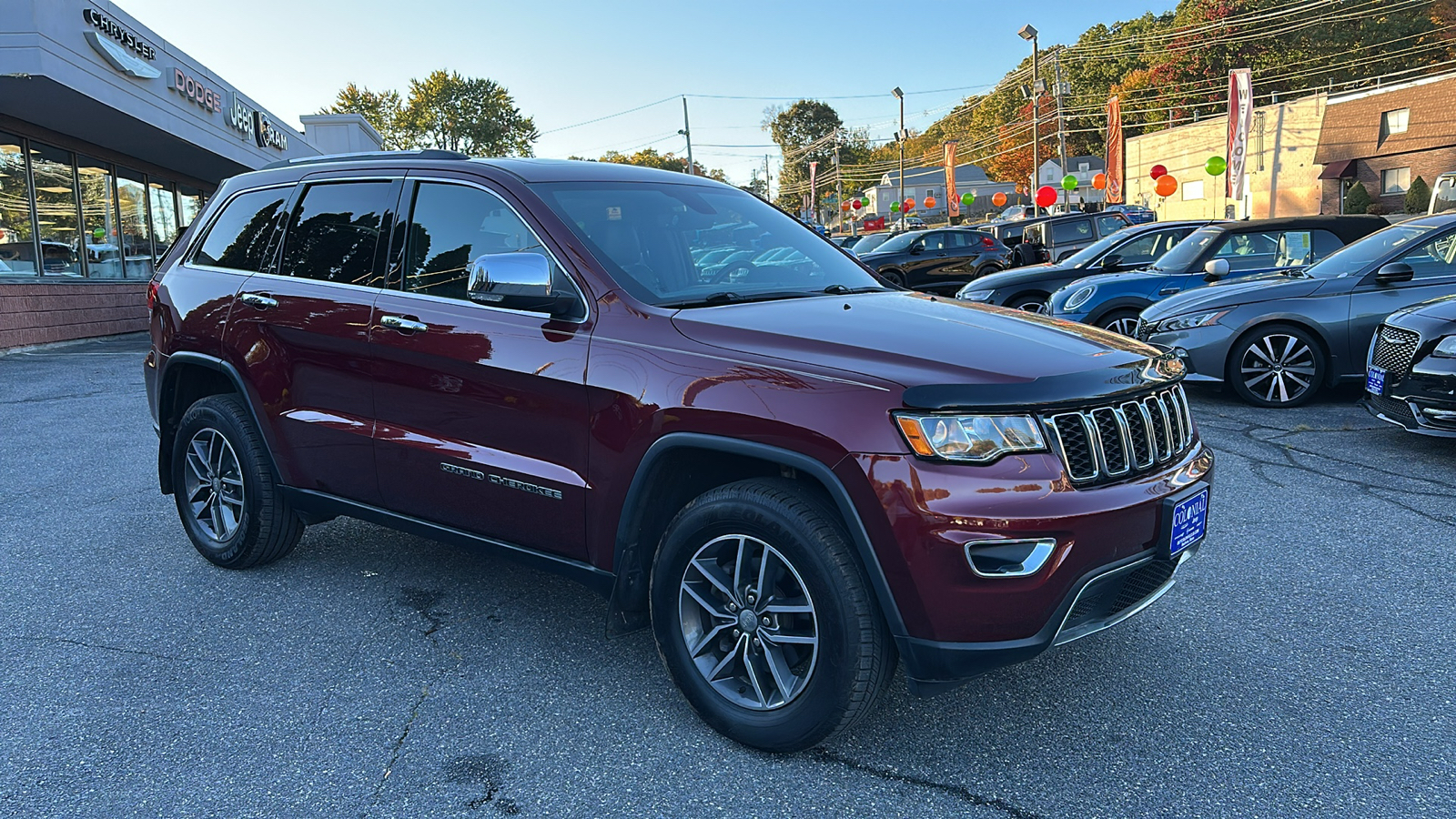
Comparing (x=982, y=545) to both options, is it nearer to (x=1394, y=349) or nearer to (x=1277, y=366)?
(x=1394, y=349)

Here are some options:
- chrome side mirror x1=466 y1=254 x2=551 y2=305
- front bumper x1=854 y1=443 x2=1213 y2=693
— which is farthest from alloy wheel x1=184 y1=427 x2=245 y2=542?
front bumper x1=854 y1=443 x2=1213 y2=693

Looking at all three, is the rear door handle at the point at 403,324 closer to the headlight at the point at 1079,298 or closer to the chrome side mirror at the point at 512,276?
the chrome side mirror at the point at 512,276

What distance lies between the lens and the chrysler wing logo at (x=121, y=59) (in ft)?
46.0

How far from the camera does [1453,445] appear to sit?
6.86m

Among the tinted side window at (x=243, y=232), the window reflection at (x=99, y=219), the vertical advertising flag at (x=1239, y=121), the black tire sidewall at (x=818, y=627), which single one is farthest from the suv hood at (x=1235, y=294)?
the vertical advertising flag at (x=1239, y=121)

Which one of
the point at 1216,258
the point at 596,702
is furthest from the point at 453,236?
the point at 1216,258

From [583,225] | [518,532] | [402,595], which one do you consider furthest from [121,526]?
[583,225]

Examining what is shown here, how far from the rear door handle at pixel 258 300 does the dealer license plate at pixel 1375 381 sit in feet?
21.3

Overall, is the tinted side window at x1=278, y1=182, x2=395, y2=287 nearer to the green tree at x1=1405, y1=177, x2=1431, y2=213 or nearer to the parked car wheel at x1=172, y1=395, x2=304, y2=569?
the parked car wheel at x1=172, y1=395, x2=304, y2=569

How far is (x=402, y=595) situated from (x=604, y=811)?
6.51ft

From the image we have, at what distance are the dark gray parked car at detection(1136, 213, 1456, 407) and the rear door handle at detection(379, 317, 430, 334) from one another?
644cm

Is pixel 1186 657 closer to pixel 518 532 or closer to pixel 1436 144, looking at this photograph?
pixel 518 532

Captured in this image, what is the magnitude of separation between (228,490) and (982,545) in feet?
11.7

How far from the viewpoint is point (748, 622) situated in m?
2.98
